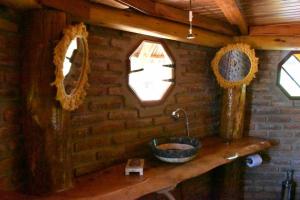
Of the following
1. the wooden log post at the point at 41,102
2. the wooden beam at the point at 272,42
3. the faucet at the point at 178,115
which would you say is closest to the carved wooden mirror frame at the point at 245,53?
the wooden beam at the point at 272,42

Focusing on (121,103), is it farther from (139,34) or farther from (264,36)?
(264,36)

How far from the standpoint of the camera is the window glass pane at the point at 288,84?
337 centimetres

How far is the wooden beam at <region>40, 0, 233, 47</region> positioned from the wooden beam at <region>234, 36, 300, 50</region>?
423 mm

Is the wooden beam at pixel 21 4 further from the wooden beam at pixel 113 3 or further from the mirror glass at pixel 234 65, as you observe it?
the mirror glass at pixel 234 65

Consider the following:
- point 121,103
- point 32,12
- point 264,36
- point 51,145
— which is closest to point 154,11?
point 121,103

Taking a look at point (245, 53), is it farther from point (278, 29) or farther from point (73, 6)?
point (73, 6)

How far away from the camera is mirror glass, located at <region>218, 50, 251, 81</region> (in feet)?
10.1

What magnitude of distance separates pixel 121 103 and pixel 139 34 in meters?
0.61

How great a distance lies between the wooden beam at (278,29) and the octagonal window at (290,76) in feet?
1.39

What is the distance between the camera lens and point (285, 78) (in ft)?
11.1

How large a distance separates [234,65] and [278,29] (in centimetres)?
57

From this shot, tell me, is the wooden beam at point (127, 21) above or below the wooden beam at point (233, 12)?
below

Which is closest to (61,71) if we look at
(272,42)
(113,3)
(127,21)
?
(113,3)

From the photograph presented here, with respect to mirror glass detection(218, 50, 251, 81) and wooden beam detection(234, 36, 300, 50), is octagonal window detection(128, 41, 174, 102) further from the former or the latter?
wooden beam detection(234, 36, 300, 50)
